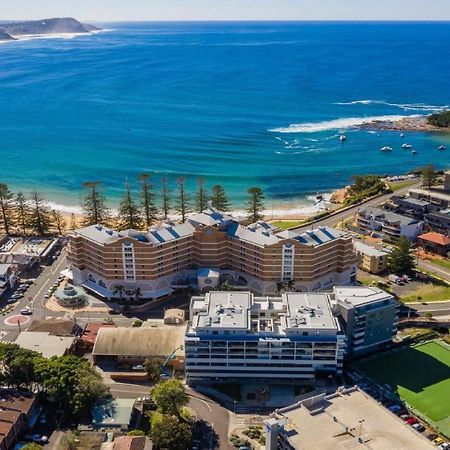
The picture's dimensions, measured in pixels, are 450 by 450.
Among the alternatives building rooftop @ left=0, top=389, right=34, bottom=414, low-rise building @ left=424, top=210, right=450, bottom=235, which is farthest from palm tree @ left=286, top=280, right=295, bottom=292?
low-rise building @ left=424, top=210, right=450, bottom=235

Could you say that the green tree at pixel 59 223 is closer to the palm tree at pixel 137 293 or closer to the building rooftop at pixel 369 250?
the palm tree at pixel 137 293

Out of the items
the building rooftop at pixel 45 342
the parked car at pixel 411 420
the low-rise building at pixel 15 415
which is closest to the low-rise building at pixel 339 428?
the parked car at pixel 411 420

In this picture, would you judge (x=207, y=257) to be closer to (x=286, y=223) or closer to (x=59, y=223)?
(x=286, y=223)

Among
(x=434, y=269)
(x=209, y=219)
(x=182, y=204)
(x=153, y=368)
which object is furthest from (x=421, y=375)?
(x=182, y=204)

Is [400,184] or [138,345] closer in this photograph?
[138,345]

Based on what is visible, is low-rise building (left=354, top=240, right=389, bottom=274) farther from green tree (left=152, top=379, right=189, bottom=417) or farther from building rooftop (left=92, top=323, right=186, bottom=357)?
green tree (left=152, top=379, right=189, bottom=417)
